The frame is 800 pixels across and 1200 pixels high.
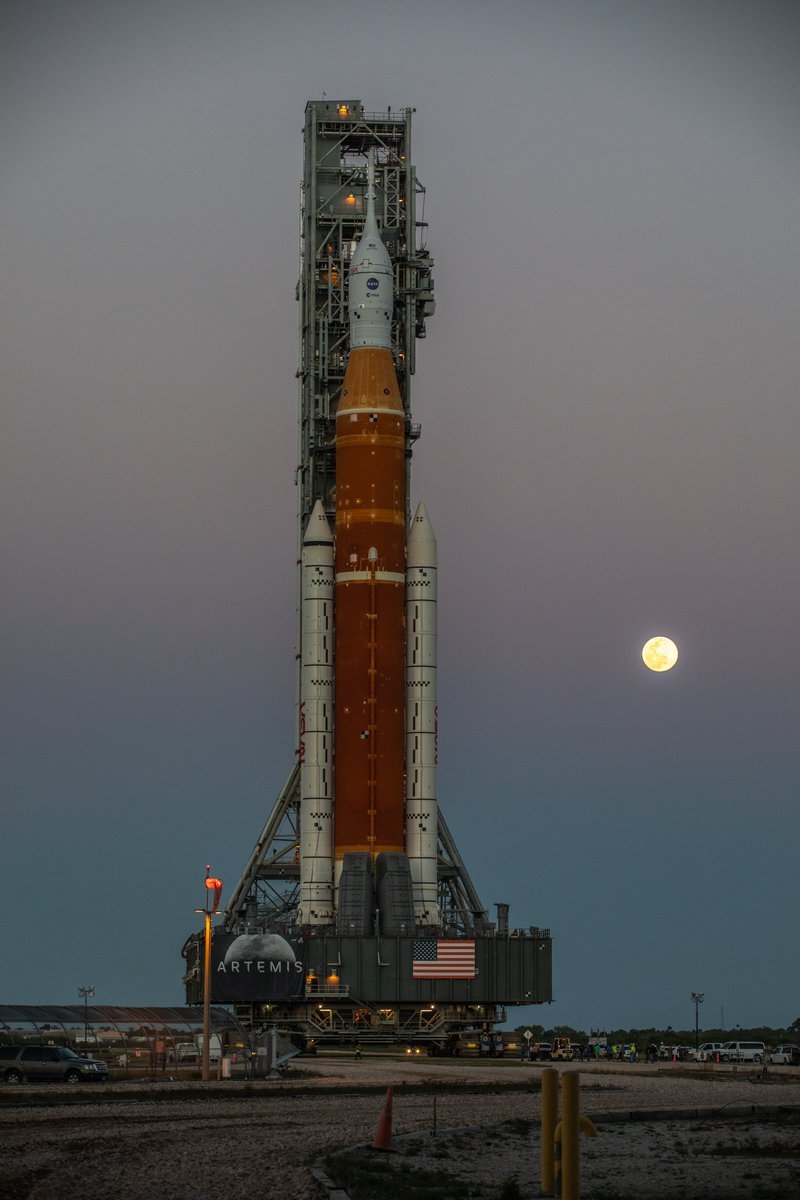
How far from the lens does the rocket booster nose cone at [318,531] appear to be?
8750 centimetres

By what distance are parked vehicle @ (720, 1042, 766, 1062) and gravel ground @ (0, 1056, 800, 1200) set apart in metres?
37.6

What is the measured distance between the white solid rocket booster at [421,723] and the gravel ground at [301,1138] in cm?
3071

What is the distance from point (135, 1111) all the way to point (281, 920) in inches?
2112

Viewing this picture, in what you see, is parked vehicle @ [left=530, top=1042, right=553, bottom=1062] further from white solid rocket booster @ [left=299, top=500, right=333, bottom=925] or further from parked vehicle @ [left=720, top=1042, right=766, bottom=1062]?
white solid rocket booster @ [left=299, top=500, right=333, bottom=925]

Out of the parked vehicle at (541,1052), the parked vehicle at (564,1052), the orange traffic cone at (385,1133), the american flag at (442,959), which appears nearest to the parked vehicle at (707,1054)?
the parked vehicle at (564,1052)

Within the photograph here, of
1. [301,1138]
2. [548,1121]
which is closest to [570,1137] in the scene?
[548,1121]

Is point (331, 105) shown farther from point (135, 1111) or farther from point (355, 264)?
point (135, 1111)

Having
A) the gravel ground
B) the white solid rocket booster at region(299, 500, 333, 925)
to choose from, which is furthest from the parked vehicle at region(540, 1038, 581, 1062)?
the gravel ground

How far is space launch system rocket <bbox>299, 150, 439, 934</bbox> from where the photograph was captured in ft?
277

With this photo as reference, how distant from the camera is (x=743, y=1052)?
91.8 m

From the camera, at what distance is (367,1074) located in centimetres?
5941

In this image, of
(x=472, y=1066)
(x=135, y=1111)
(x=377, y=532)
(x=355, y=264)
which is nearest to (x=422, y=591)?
(x=377, y=532)

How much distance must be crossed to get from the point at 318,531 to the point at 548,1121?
217ft

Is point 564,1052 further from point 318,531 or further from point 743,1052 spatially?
point 318,531
